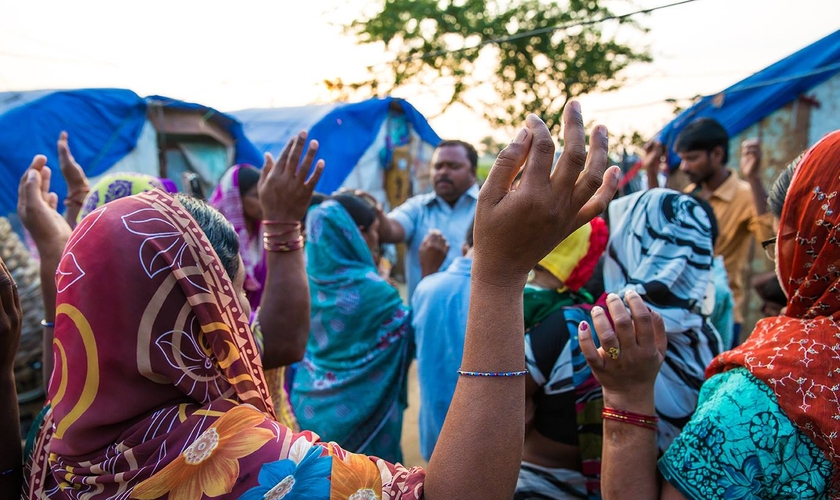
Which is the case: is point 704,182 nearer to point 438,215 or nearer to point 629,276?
point 438,215

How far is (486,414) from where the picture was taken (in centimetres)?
92

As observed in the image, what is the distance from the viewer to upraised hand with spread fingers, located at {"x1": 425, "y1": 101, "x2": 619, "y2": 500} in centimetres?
90

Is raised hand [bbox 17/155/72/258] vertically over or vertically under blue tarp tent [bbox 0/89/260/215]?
under

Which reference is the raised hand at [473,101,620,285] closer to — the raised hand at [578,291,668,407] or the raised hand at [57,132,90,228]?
the raised hand at [578,291,668,407]

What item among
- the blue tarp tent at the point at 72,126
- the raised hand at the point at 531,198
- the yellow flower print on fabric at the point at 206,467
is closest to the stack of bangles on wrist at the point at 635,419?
the raised hand at the point at 531,198

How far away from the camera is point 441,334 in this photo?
2553 mm

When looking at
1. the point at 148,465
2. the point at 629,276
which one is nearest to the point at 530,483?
the point at 629,276

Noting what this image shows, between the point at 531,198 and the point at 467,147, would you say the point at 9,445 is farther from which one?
the point at 467,147

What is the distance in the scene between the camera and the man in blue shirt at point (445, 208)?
4.43 metres

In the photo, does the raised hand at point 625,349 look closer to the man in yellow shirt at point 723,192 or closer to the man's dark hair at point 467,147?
the man in yellow shirt at point 723,192

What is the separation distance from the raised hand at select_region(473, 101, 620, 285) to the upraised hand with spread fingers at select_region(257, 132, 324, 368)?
0.91 meters

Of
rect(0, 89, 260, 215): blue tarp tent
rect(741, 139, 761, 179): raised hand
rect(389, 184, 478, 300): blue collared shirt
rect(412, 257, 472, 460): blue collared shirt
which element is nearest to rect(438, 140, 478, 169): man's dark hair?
rect(389, 184, 478, 300): blue collared shirt

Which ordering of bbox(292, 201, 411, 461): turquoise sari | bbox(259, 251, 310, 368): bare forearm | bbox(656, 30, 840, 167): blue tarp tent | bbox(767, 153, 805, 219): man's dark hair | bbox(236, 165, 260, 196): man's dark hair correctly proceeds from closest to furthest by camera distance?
bbox(767, 153, 805, 219): man's dark hair < bbox(259, 251, 310, 368): bare forearm < bbox(292, 201, 411, 461): turquoise sari < bbox(236, 165, 260, 196): man's dark hair < bbox(656, 30, 840, 167): blue tarp tent

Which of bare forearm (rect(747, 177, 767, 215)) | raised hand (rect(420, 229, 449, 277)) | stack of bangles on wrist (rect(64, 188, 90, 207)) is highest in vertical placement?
stack of bangles on wrist (rect(64, 188, 90, 207))
